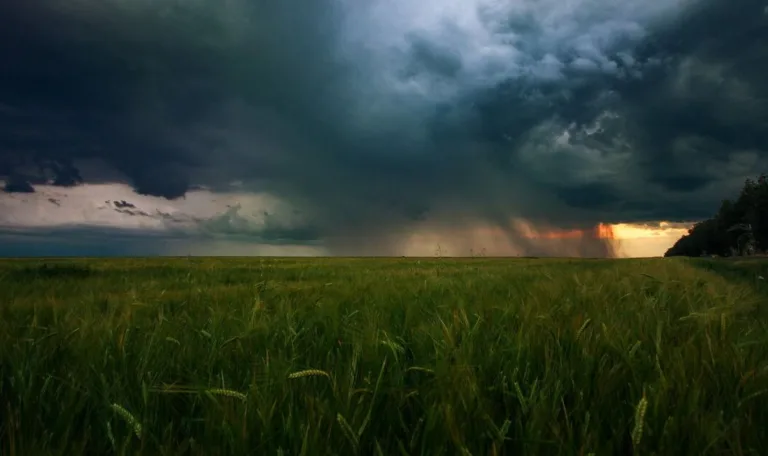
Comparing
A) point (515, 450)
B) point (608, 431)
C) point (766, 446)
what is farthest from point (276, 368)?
point (766, 446)

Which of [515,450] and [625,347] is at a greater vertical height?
[625,347]

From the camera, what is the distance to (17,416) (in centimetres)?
176

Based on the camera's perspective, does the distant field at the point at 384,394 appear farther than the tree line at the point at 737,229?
No

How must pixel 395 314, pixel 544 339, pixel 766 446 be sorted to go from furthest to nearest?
pixel 395 314 → pixel 544 339 → pixel 766 446

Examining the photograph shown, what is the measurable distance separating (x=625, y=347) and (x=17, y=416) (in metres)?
2.88

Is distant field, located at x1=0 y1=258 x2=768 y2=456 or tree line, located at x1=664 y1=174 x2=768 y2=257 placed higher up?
tree line, located at x1=664 y1=174 x2=768 y2=257

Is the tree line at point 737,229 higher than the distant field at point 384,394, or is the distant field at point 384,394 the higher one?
the tree line at point 737,229

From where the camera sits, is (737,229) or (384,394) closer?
(384,394)

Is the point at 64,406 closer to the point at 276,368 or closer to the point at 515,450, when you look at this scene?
the point at 276,368

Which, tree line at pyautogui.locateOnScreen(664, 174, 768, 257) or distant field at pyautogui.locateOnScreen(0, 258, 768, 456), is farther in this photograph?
tree line at pyautogui.locateOnScreen(664, 174, 768, 257)

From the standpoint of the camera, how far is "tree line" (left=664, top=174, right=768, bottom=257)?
6812 cm

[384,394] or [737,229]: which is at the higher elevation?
[737,229]

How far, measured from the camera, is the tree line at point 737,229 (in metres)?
68.1

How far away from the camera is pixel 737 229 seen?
258ft
